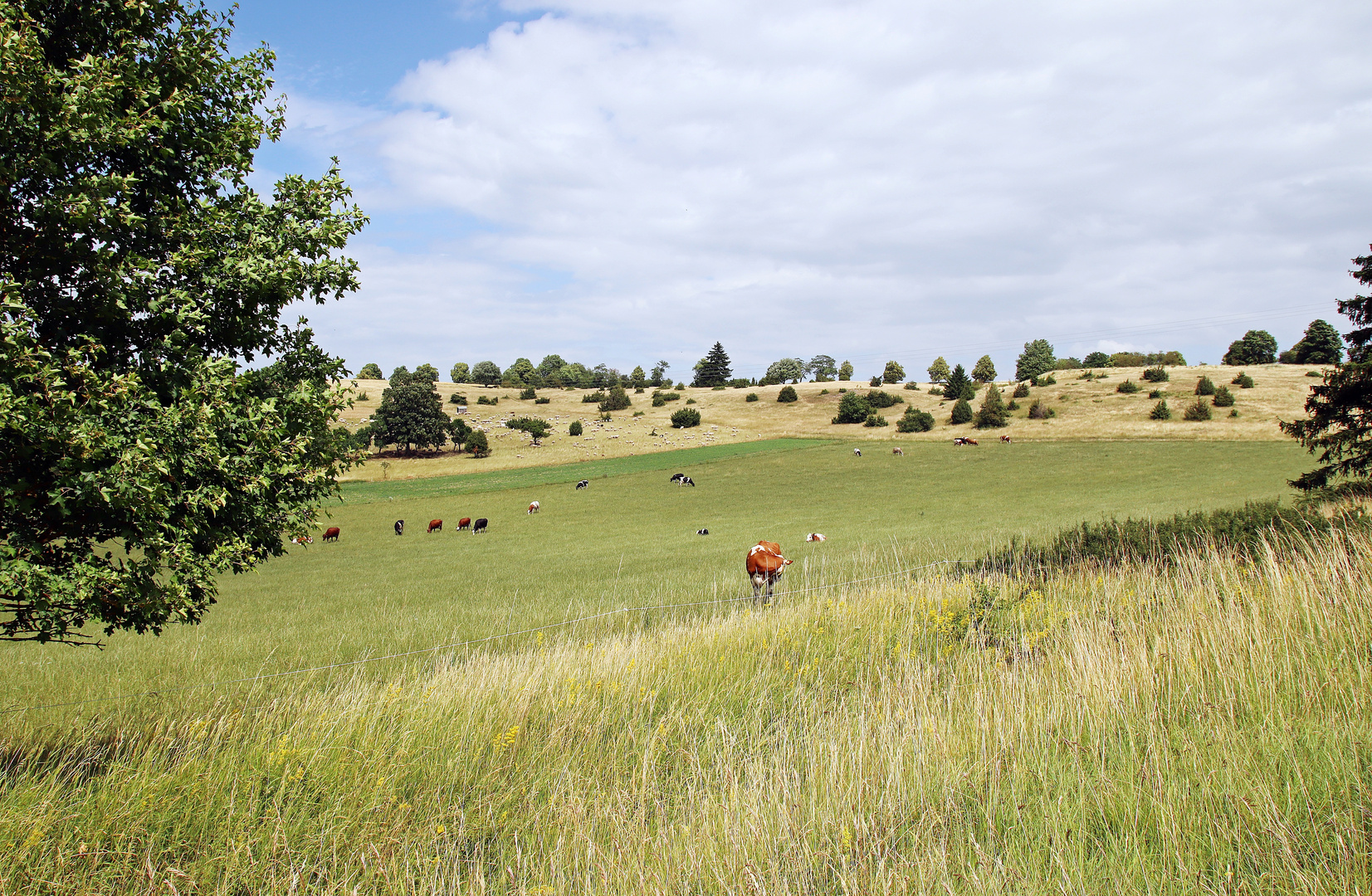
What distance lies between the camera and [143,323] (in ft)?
18.0

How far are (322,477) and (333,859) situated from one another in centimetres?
346

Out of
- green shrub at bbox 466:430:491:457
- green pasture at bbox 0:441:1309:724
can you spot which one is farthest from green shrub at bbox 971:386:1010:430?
green shrub at bbox 466:430:491:457

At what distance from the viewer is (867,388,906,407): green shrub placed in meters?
95.0

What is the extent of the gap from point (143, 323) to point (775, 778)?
235 inches

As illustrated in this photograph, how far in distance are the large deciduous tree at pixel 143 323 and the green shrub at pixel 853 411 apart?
8485 cm

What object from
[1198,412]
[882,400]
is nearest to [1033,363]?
[882,400]

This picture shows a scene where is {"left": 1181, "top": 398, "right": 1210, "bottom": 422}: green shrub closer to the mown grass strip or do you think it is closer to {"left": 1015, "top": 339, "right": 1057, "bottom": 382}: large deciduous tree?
Result: the mown grass strip

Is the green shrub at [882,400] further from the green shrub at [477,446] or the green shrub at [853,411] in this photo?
the green shrub at [477,446]

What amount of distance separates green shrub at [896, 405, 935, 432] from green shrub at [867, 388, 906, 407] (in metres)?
13.7

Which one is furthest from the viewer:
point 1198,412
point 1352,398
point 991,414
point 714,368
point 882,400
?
point 714,368

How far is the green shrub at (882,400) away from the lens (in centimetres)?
9500

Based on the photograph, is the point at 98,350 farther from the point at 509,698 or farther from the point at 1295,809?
the point at 1295,809

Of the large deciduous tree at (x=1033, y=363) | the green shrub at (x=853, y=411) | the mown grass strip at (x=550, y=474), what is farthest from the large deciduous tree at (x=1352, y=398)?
the large deciduous tree at (x=1033, y=363)

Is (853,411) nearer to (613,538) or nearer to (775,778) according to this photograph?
(613,538)
